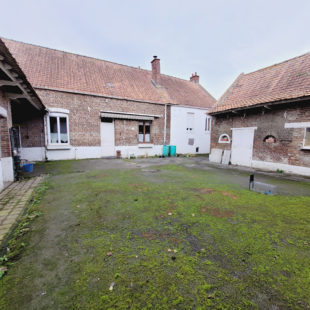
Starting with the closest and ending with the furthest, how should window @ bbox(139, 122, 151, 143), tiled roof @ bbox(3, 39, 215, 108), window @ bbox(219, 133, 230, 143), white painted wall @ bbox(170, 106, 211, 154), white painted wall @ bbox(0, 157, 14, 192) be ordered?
white painted wall @ bbox(0, 157, 14, 192) < window @ bbox(219, 133, 230, 143) < tiled roof @ bbox(3, 39, 215, 108) < window @ bbox(139, 122, 151, 143) < white painted wall @ bbox(170, 106, 211, 154)

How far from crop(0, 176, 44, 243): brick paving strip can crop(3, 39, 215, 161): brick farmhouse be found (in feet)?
20.1

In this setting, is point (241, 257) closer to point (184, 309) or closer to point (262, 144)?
point (184, 309)

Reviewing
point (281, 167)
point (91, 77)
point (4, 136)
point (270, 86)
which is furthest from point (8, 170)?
point (270, 86)

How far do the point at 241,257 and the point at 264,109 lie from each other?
342 inches

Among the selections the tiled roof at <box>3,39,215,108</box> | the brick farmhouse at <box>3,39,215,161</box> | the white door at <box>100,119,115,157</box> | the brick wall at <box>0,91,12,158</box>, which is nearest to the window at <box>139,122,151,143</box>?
the brick farmhouse at <box>3,39,215,161</box>

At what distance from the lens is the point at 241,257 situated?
2.32 metres

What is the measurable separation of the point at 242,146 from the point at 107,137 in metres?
9.76

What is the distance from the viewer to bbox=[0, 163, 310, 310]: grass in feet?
5.69

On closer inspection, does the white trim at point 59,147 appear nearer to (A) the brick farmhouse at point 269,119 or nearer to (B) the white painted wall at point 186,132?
(B) the white painted wall at point 186,132

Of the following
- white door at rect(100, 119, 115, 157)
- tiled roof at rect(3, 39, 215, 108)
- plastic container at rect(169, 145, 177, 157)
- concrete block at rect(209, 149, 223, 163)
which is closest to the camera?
concrete block at rect(209, 149, 223, 163)

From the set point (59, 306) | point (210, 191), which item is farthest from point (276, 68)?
point (59, 306)

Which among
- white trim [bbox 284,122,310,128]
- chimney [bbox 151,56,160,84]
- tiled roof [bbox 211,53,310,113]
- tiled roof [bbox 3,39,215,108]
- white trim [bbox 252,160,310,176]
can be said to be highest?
chimney [bbox 151,56,160,84]

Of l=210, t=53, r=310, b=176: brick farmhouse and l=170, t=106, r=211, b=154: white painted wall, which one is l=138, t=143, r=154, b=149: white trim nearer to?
l=170, t=106, r=211, b=154: white painted wall

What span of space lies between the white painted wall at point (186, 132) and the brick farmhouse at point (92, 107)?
239 mm
